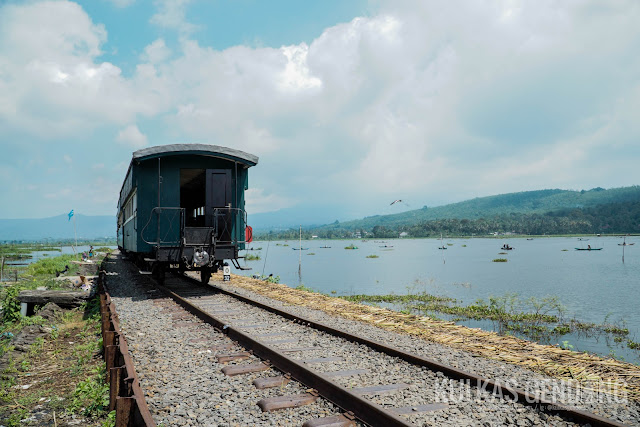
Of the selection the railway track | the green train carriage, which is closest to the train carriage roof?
the green train carriage

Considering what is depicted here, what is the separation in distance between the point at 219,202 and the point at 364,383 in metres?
7.93

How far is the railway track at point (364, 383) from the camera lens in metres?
3.76

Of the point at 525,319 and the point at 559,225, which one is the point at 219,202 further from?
the point at 559,225

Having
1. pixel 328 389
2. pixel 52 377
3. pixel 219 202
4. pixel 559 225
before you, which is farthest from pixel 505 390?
pixel 559 225

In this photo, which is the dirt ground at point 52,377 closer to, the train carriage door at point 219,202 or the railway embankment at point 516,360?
the train carriage door at point 219,202

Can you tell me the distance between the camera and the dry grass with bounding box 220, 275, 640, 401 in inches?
199

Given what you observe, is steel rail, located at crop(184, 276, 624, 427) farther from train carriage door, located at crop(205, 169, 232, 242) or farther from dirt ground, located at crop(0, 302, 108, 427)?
train carriage door, located at crop(205, 169, 232, 242)

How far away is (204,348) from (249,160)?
6.77 meters

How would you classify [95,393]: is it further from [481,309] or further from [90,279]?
[481,309]

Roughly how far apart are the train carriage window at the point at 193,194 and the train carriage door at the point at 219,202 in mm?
961

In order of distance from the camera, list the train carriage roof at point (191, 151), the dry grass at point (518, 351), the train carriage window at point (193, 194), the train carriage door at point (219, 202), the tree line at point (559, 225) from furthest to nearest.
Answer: the tree line at point (559, 225), the train carriage window at point (193, 194), the train carriage door at point (219, 202), the train carriage roof at point (191, 151), the dry grass at point (518, 351)

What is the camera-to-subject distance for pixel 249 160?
39.4 ft

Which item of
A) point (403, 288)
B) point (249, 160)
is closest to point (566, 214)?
point (403, 288)

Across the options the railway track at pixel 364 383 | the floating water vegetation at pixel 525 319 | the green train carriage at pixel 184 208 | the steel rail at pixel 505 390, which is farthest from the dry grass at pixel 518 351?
the green train carriage at pixel 184 208
